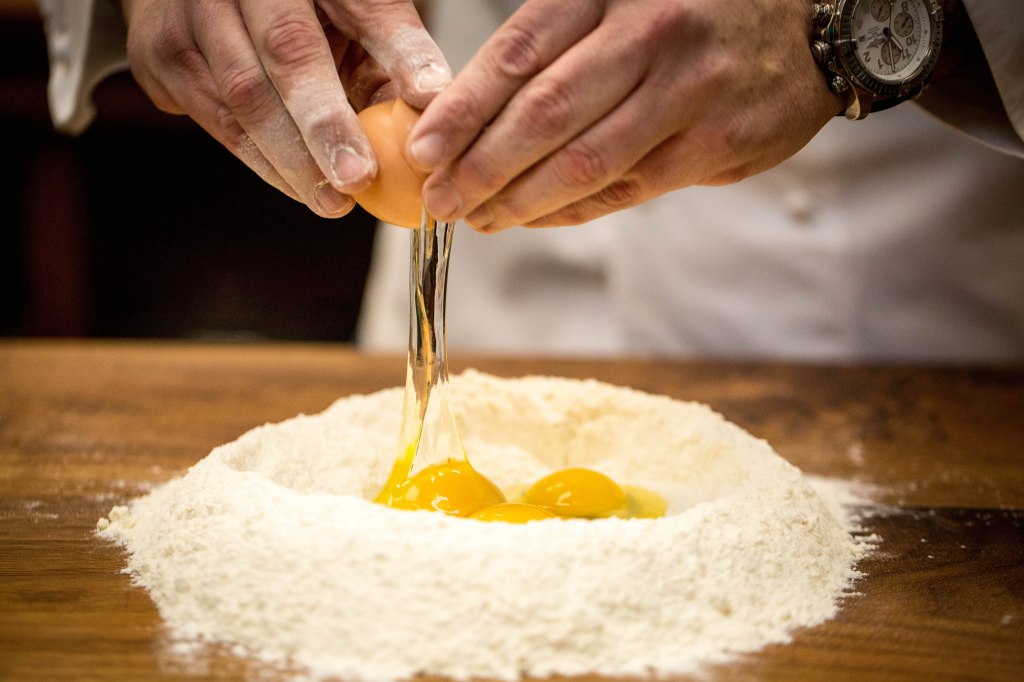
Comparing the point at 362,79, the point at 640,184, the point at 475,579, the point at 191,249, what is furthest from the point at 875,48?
the point at 191,249

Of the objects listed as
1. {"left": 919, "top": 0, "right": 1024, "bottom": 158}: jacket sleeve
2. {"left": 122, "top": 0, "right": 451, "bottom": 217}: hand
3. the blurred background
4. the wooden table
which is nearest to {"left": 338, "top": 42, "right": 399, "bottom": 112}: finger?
{"left": 122, "top": 0, "right": 451, "bottom": 217}: hand

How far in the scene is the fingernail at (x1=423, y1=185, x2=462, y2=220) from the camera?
2.55 feet

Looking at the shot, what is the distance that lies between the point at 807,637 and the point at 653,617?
0.39 ft

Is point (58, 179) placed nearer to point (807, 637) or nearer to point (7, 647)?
point (7, 647)

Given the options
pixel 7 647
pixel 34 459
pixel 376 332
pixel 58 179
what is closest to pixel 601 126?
pixel 7 647

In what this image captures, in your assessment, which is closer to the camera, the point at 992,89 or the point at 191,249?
the point at 992,89

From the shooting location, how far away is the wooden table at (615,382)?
715 millimetres

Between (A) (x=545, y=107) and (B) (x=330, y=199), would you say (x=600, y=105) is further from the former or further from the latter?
(B) (x=330, y=199)

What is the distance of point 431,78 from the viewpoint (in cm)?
79

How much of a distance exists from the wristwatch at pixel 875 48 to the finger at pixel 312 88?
1.36ft

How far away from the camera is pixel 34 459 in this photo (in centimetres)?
113

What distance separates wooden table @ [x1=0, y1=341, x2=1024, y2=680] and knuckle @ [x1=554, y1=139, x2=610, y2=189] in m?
0.38

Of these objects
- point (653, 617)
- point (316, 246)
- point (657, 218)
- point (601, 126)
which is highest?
point (601, 126)

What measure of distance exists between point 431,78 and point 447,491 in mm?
369
